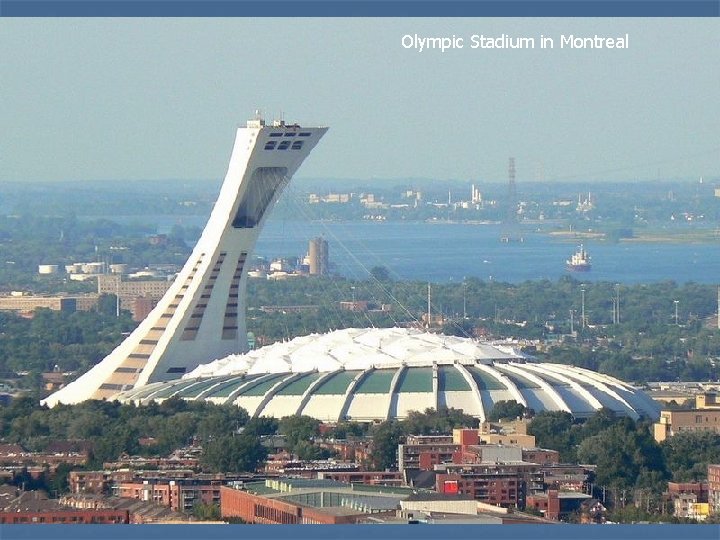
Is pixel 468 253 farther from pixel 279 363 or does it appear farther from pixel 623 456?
pixel 623 456

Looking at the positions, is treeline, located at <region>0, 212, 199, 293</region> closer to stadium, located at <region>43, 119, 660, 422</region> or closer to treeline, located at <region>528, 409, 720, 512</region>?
stadium, located at <region>43, 119, 660, 422</region>

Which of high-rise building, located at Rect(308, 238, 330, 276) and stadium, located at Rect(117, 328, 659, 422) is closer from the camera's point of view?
stadium, located at Rect(117, 328, 659, 422)

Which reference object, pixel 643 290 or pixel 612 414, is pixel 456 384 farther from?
pixel 643 290

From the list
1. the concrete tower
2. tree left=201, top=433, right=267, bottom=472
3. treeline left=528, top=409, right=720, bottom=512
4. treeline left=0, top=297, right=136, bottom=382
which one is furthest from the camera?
treeline left=0, top=297, right=136, bottom=382

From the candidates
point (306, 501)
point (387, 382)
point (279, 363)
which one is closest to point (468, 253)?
point (279, 363)

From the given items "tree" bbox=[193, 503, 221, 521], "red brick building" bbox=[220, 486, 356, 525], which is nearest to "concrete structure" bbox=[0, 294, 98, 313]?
"tree" bbox=[193, 503, 221, 521]

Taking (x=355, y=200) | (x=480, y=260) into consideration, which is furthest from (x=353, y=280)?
(x=355, y=200)
